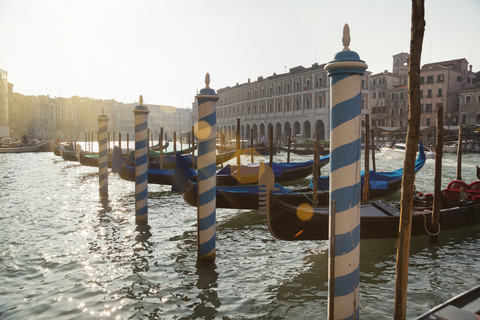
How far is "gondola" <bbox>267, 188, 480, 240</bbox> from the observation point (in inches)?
159

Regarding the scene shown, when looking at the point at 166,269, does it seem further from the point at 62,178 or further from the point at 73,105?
the point at 73,105

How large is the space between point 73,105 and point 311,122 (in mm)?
46605

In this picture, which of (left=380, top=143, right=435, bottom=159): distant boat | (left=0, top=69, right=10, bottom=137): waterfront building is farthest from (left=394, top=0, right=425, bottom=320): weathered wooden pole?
(left=0, top=69, right=10, bottom=137): waterfront building

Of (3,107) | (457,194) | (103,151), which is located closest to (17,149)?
(3,107)

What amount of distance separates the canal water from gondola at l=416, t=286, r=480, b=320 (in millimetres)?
1201

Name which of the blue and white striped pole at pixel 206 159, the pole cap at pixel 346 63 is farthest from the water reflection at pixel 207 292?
the pole cap at pixel 346 63

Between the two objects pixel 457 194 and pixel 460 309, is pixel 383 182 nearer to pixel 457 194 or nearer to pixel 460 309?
pixel 457 194

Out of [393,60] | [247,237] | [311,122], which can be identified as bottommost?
[247,237]

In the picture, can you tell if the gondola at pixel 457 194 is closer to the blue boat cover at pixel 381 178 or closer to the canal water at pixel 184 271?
the canal water at pixel 184 271

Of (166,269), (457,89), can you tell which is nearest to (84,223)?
(166,269)

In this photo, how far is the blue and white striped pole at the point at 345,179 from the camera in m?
1.81

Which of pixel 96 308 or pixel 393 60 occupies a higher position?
pixel 393 60

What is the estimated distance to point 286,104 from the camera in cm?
3641

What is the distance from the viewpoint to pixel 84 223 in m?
6.05
